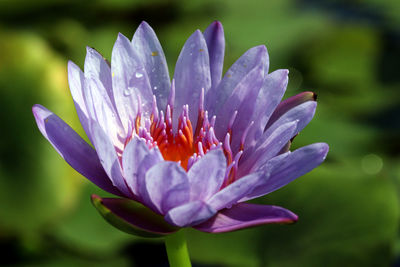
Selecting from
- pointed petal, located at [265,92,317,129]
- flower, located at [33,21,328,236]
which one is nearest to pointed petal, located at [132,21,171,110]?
flower, located at [33,21,328,236]

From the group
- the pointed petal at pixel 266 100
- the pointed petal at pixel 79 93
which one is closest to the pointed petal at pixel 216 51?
the pointed petal at pixel 266 100

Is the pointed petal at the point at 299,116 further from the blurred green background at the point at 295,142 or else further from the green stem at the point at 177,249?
the blurred green background at the point at 295,142

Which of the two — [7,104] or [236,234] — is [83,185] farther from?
[236,234]

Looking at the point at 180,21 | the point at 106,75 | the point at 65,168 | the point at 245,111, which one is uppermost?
the point at 180,21

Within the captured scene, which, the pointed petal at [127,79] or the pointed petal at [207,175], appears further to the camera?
the pointed petal at [127,79]

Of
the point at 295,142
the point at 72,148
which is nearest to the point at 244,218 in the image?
the point at 72,148

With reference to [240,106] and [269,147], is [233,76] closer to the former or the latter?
[240,106]

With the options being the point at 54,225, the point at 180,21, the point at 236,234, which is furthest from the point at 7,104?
the point at 180,21
